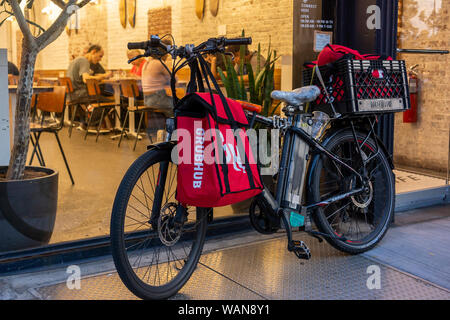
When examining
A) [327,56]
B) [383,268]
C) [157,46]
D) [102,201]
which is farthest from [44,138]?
[383,268]

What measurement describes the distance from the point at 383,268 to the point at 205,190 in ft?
4.48

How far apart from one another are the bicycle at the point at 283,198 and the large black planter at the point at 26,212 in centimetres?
49

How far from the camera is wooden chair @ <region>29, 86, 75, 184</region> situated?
12.1 feet

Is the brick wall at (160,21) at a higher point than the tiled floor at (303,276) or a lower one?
higher

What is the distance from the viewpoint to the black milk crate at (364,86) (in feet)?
9.96

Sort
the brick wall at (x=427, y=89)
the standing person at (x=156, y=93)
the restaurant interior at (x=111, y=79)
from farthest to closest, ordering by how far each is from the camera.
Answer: the brick wall at (x=427, y=89) → the standing person at (x=156, y=93) → the restaurant interior at (x=111, y=79)

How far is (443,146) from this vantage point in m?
5.18

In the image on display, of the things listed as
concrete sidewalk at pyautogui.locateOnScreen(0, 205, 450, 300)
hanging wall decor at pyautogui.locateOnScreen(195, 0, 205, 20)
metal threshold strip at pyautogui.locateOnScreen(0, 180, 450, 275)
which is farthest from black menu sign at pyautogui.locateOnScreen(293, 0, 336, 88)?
concrete sidewalk at pyautogui.locateOnScreen(0, 205, 450, 300)

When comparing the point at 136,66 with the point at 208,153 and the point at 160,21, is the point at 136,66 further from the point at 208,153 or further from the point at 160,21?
the point at 208,153

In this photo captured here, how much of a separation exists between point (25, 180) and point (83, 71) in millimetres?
1025

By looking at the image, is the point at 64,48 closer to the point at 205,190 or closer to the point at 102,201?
the point at 102,201

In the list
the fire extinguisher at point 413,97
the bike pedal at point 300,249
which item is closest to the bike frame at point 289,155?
the bike pedal at point 300,249

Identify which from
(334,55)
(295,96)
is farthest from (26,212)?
(334,55)

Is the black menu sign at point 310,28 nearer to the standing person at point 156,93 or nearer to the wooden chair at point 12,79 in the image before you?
the standing person at point 156,93
